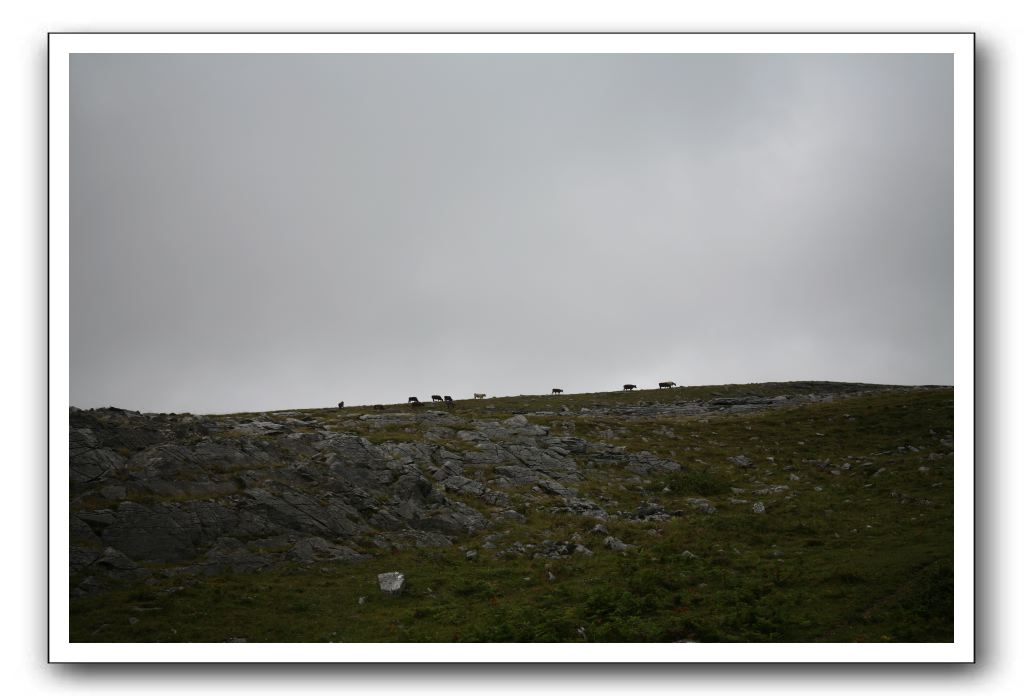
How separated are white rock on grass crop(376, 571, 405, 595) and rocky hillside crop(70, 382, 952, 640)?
2.73 meters

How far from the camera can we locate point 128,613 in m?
14.5

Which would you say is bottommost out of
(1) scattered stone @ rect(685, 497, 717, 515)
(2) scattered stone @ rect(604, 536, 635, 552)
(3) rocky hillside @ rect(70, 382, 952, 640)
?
(2) scattered stone @ rect(604, 536, 635, 552)

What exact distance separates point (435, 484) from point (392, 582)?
924 centimetres

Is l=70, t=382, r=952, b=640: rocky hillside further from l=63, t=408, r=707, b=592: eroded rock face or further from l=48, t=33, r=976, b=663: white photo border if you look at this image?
l=48, t=33, r=976, b=663: white photo border

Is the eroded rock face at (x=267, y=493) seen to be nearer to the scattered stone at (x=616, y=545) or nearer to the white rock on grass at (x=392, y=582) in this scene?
the scattered stone at (x=616, y=545)

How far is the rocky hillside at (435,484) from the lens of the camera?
1805 cm

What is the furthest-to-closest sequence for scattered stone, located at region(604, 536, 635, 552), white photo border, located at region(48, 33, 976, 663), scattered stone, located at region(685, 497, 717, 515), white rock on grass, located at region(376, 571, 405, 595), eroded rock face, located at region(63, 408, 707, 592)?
scattered stone, located at region(685, 497, 717, 515), scattered stone, located at region(604, 536, 635, 552), eroded rock face, located at region(63, 408, 707, 592), white rock on grass, located at region(376, 571, 405, 595), white photo border, located at region(48, 33, 976, 663)

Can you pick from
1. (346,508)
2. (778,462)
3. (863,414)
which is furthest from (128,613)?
(863,414)

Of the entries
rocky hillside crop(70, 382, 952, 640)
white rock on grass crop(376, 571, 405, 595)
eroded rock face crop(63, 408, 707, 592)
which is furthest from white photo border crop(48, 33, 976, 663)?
eroded rock face crop(63, 408, 707, 592)

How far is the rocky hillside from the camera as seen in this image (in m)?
18.0

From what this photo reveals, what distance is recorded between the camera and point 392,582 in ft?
54.7
